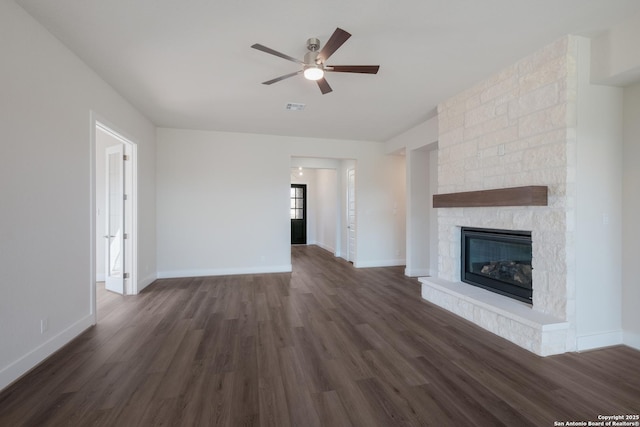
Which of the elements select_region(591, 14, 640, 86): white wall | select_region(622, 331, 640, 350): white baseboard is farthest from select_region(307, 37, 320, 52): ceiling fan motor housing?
select_region(622, 331, 640, 350): white baseboard

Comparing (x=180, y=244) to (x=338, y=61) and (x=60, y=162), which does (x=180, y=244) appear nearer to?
(x=60, y=162)

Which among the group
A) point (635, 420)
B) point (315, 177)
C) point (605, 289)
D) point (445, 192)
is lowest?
point (635, 420)

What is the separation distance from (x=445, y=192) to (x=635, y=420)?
2725 mm

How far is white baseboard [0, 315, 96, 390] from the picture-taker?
1996mm

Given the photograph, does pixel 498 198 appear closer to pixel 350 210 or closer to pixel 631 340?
pixel 631 340

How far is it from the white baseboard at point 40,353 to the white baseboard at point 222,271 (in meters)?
2.31

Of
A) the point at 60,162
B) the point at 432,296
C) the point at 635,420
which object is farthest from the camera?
the point at 432,296

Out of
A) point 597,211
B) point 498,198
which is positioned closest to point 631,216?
point 597,211

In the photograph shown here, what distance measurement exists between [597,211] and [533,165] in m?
0.67

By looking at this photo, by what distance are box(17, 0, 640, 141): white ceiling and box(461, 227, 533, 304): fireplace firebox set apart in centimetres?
186

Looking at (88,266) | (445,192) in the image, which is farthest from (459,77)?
(88,266)

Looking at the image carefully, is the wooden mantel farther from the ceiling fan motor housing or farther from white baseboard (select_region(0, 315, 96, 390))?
white baseboard (select_region(0, 315, 96, 390))

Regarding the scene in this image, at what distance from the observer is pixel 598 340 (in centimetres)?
256

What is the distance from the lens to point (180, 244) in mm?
5344
